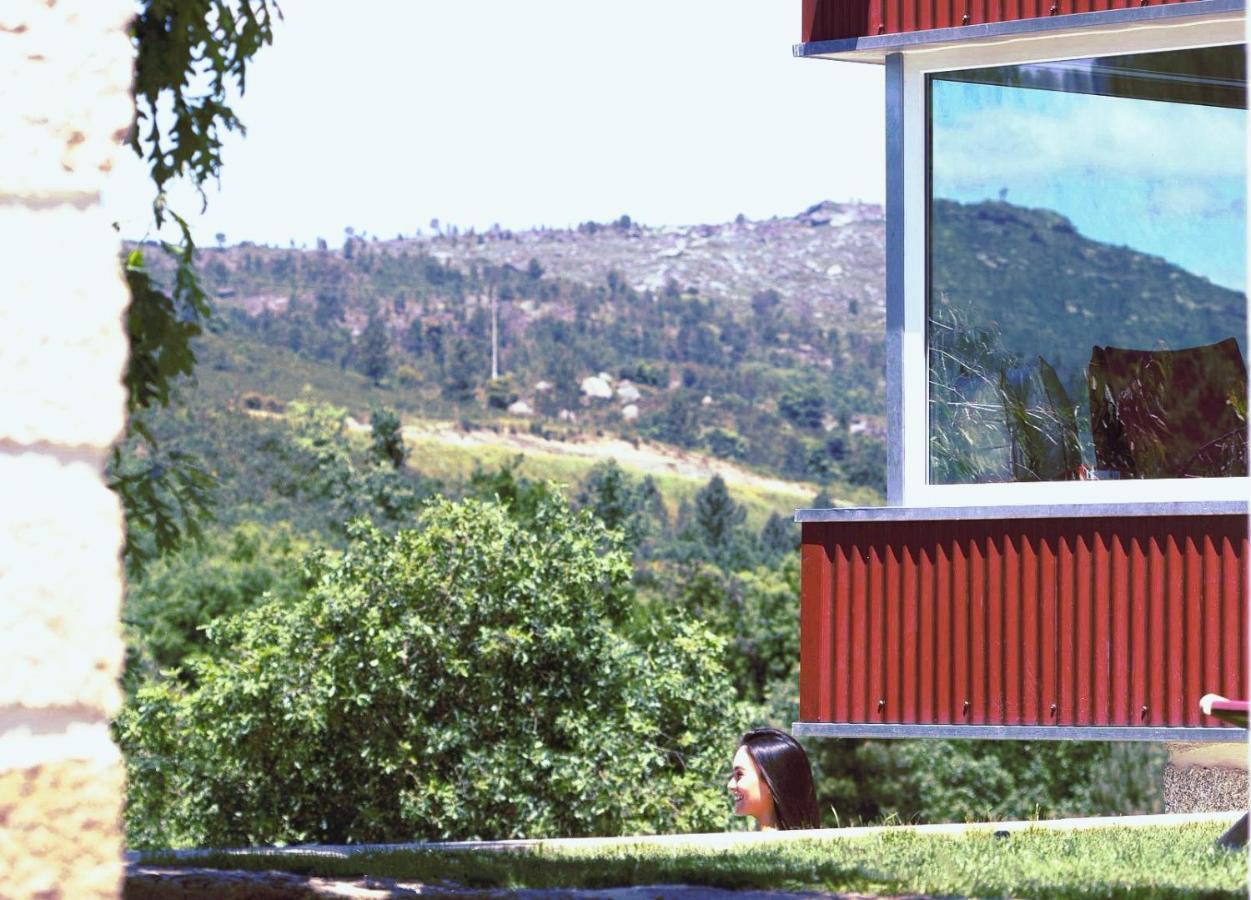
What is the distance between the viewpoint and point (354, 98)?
114 metres

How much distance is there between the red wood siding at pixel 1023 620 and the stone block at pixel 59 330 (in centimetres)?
669

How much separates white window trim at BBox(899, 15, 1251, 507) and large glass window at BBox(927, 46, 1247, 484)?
68 mm

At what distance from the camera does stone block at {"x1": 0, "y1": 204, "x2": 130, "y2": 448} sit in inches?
72.0

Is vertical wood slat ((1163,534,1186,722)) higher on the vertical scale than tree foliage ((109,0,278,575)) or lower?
lower

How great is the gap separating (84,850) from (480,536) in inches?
836

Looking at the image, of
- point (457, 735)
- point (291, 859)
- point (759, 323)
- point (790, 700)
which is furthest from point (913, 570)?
point (759, 323)

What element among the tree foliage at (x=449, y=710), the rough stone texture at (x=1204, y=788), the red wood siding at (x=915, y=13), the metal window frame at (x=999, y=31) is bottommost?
the tree foliage at (x=449, y=710)

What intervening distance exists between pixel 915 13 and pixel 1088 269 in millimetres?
1559

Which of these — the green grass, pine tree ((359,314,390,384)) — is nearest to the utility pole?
pine tree ((359,314,390,384))

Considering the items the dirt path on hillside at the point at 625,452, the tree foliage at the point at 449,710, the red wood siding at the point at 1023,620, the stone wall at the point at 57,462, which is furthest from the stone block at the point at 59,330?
the dirt path on hillside at the point at 625,452

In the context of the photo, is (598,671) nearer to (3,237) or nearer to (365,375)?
(3,237)

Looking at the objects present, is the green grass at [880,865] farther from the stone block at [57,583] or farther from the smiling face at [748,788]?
the stone block at [57,583]

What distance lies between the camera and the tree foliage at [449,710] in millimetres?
21953

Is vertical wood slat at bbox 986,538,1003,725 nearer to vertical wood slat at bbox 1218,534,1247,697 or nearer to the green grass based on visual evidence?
the green grass
